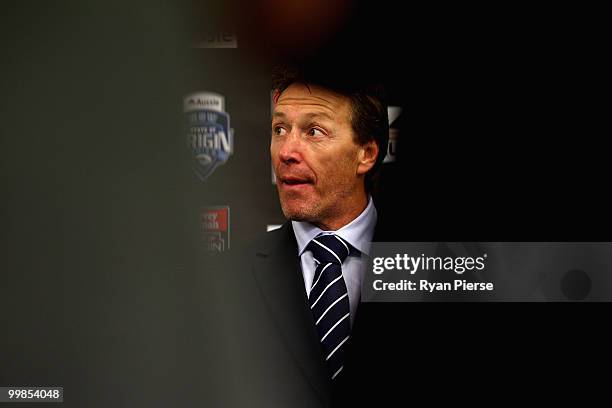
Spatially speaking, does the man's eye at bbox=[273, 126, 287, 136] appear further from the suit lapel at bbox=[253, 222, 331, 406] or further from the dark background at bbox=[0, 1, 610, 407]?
the suit lapel at bbox=[253, 222, 331, 406]

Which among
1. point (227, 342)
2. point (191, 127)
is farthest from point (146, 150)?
point (227, 342)

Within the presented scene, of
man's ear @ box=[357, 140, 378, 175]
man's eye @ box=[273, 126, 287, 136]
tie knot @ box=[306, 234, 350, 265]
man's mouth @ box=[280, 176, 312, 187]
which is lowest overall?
tie knot @ box=[306, 234, 350, 265]

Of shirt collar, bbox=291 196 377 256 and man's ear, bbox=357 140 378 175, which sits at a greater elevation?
man's ear, bbox=357 140 378 175

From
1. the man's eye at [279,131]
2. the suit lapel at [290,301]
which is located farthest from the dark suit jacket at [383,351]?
the man's eye at [279,131]

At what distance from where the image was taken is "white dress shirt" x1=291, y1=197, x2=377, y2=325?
89cm

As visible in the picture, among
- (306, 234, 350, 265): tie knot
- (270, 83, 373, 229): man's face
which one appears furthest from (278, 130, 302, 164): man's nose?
(306, 234, 350, 265): tie knot

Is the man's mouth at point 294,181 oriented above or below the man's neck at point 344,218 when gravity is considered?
above

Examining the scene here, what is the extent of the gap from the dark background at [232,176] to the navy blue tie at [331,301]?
0.18 feet

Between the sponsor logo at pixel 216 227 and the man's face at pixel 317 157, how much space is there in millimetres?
91

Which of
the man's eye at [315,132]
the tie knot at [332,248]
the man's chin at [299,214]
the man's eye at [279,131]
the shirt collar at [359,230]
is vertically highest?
the man's eye at [279,131]

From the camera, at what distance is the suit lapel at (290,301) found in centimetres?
90

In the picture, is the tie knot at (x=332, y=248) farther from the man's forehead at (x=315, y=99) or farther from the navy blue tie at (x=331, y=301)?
the man's forehead at (x=315, y=99)

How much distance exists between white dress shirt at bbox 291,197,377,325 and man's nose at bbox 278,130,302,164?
9cm

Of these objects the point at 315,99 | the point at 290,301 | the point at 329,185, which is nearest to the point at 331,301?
the point at 290,301
